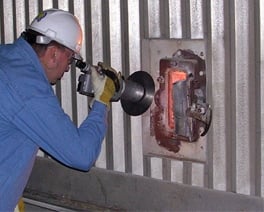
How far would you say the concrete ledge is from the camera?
3.86m

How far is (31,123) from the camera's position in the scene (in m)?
3.31

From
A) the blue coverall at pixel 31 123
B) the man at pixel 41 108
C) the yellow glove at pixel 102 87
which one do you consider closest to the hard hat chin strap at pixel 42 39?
the man at pixel 41 108

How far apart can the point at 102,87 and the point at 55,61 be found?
0.32m

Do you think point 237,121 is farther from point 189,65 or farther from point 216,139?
point 189,65

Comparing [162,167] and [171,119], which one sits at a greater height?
[171,119]

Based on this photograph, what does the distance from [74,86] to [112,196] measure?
2.78 feet

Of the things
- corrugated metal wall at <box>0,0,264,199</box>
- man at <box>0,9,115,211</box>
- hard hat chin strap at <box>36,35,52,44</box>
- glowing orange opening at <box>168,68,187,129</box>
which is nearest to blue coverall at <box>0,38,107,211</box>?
man at <box>0,9,115,211</box>

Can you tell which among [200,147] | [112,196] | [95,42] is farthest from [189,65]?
[112,196]

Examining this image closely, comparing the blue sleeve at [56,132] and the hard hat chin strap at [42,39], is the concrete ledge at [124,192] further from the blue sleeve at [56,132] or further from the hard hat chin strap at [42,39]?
the hard hat chin strap at [42,39]

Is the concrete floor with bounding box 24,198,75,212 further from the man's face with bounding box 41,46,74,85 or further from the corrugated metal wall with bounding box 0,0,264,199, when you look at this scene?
the man's face with bounding box 41,46,74,85

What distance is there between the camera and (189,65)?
12.9ft

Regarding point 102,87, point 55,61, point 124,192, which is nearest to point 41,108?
point 55,61

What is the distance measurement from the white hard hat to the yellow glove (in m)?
0.17

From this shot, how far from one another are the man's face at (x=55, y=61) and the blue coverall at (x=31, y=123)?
0.11 meters
